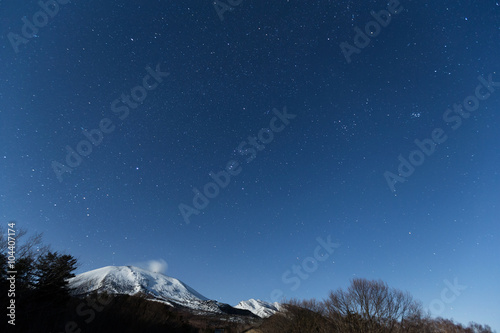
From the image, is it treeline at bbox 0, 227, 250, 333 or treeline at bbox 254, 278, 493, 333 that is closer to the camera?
treeline at bbox 0, 227, 250, 333

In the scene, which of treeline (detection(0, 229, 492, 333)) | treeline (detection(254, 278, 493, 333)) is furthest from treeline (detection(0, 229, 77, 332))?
treeline (detection(254, 278, 493, 333))

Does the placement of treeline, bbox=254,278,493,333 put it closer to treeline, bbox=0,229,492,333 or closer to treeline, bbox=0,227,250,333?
treeline, bbox=0,229,492,333

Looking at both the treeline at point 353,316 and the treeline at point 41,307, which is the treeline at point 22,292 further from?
the treeline at point 353,316

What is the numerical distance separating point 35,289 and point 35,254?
2058 millimetres

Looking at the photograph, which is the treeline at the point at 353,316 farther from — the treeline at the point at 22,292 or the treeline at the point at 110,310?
the treeline at the point at 22,292

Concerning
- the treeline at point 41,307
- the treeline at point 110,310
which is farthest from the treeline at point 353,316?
the treeline at point 41,307

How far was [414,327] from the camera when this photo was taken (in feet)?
112

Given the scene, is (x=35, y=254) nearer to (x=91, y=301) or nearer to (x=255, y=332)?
(x=91, y=301)

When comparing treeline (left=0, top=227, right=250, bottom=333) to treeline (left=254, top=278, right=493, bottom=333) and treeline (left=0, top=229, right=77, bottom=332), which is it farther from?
treeline (left=254, top=278, right=493, bottom=333)

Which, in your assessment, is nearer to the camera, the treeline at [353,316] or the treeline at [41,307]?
the treeline at [41,307]

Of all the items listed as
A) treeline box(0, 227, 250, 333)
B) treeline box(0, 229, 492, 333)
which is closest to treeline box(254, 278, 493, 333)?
treeline box(0, 229, 492, 333)

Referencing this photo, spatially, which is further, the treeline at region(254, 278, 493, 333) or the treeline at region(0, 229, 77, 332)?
the treeline at region(254, 278, 493, 333)

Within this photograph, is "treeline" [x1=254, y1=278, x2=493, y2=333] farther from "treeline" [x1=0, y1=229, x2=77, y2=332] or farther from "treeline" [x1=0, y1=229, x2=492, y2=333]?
"treeline" [x1=0, y1=229, x2=77, y2=332]

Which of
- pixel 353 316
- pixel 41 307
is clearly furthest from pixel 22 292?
pixel 353 316
